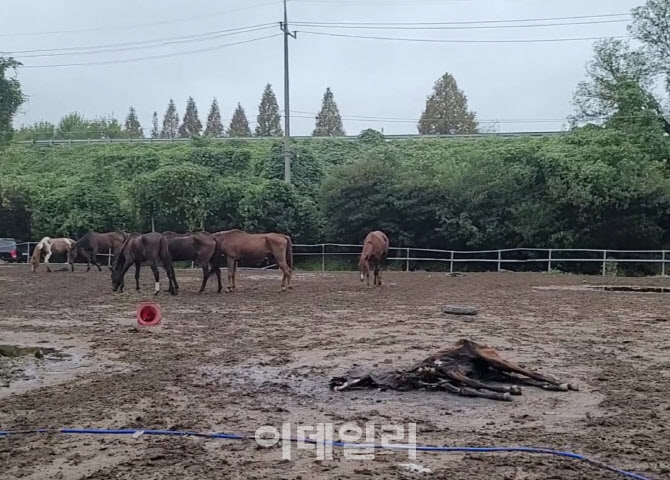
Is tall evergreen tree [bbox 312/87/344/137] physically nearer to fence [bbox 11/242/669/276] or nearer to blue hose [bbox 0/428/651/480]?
fence [bbox 11/242/669/276]

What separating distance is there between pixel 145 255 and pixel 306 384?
1040cm

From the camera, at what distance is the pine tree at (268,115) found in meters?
65.0

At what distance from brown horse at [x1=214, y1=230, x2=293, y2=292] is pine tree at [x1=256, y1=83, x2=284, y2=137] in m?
46.4

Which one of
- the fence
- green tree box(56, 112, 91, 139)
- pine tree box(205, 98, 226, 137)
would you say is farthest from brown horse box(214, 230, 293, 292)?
pine tree box(205, 98, 226, 137)

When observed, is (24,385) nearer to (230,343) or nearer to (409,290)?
(230,343)

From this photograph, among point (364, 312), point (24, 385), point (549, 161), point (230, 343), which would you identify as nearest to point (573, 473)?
point (24, 385)

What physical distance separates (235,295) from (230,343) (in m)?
6.75

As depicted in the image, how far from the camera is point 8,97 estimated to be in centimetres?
2345

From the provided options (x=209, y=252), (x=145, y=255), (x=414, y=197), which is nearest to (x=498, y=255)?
(x=414, y=197)

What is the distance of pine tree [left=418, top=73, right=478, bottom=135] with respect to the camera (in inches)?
2192

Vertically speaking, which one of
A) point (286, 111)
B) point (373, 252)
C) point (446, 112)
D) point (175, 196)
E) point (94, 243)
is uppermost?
point (446, 112)

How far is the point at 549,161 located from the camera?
92.5ft

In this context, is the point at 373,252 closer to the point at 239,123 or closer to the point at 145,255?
the point at 145,255

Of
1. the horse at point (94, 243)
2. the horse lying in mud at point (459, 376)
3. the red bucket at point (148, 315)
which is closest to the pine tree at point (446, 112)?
the horse at point (94, 243)
